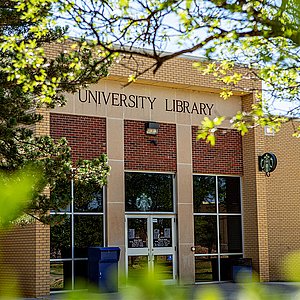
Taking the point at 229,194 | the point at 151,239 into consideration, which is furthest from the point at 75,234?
the point at 229,194

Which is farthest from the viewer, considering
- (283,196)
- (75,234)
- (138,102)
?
(283,196)

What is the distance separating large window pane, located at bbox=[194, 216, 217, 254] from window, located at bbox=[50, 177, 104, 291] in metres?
3.34

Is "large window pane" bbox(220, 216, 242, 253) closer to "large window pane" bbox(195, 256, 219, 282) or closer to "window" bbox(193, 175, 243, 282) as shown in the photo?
"window" bbox(193, 175, 243, 282)

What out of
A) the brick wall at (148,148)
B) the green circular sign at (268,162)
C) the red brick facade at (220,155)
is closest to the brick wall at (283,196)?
the green circular sign at (268,162)

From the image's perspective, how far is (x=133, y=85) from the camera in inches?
829

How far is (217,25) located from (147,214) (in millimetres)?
11699

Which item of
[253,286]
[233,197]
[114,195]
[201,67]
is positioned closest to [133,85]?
[114,195]

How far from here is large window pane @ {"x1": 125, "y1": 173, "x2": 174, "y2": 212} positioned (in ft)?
66.8

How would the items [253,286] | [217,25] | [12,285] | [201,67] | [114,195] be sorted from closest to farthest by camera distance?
[12,285] < [253,286] < [217,25] < [201,67] < [114,195]

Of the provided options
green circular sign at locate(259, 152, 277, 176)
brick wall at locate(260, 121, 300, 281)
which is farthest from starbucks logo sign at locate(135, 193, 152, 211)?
brick wall at locate(260, 121, 300, 281)

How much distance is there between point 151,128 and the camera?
20766mm

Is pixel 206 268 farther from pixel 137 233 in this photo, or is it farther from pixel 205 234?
pixel 137 233

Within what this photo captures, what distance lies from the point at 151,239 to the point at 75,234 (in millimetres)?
2659

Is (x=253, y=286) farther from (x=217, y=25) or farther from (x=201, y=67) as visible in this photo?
(x=201, y=67)
